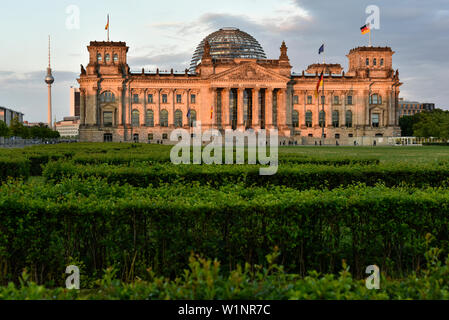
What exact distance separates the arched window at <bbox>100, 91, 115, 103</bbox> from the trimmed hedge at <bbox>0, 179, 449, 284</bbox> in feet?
322

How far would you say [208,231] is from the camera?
7.67 meters

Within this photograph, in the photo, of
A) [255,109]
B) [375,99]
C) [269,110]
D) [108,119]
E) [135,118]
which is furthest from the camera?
[375,99]

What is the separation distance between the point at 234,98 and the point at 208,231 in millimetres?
99454

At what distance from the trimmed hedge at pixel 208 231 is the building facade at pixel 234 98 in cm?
8845

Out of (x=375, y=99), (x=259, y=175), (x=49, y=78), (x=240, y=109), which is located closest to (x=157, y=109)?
(x=240, y=109)

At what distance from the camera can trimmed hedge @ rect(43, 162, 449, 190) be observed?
1397 cm

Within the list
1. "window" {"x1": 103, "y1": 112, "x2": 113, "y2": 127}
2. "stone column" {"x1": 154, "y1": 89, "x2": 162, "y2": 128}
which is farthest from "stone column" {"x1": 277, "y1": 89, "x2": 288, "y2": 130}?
Result: "window" {"x1": 103, "y1": 112, "x2": 113, "y2": 127}

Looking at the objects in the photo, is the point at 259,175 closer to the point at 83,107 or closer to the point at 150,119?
the point at 150,119

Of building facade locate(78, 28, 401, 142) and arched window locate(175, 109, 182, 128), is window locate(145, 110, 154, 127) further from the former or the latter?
arched window locate(175, 109, 182, 128)

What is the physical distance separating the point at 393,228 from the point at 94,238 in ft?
19.4

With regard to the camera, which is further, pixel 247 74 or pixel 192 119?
pixel 192 119

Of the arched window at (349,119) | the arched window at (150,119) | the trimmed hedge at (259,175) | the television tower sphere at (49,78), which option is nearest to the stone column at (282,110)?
the arched window at (349,119)

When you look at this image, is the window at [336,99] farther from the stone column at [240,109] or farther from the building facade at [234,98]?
the stone column at [240,109]

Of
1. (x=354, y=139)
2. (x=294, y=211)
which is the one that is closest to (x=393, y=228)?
(x=294, y=211)
